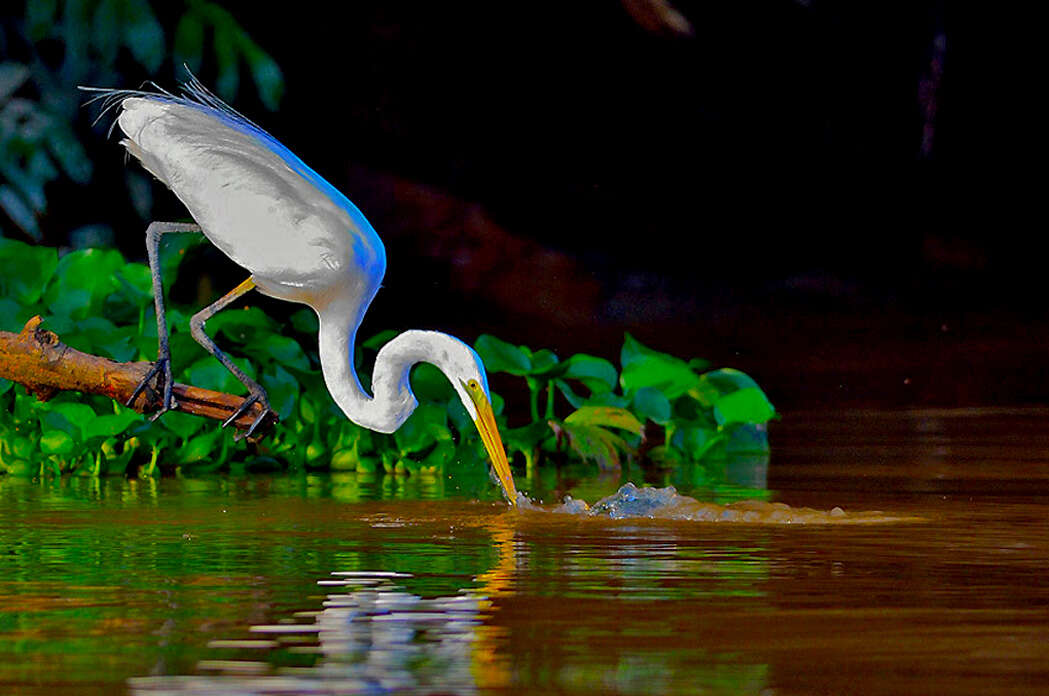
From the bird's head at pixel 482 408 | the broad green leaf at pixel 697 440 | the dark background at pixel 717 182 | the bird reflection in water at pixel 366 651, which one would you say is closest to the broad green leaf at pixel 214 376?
the broad green leaf at pixel 697 440

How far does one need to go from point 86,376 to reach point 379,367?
93 cm

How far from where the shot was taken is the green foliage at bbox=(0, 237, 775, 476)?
8.99 metres

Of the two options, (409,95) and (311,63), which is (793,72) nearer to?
(409,95)

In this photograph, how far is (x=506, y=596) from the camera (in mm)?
4758

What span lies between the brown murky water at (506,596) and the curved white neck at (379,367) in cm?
30

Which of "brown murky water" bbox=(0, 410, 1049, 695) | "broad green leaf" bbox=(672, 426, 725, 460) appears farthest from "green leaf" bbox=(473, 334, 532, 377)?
"brown murky water" bbox=(0, 410, 1049, 695)

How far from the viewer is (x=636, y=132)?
51.4ft

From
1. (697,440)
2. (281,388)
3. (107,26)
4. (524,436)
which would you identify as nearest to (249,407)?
(281,388)

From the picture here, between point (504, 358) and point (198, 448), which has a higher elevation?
point (504, 358)

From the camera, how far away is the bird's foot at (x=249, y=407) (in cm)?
704

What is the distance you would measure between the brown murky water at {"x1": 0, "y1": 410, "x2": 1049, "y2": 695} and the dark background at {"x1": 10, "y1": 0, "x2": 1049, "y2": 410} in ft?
22.0

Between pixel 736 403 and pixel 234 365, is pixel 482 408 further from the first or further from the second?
pixel 736 403

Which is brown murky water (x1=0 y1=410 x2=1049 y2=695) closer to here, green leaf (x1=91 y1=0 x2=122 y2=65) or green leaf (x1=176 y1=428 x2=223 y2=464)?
green leaf (x1=176 y1=428 x2=223 y2=464)

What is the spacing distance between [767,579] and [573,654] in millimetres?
1201
